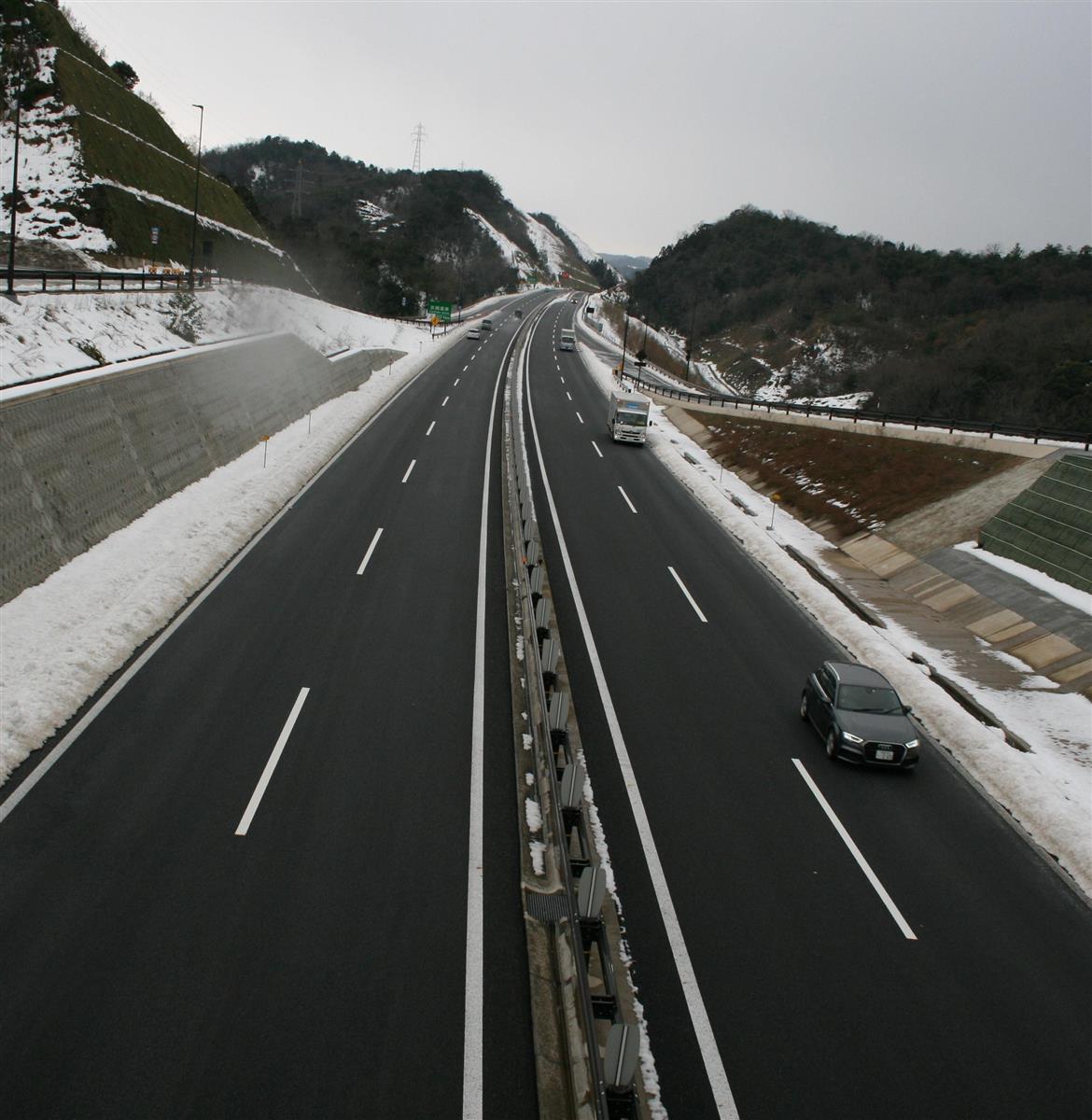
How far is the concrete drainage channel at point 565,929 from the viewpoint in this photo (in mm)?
6832

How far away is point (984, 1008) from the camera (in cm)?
889

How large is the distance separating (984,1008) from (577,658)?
9.24 metres

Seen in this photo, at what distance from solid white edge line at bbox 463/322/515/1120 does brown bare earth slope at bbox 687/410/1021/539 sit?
18.5 metres

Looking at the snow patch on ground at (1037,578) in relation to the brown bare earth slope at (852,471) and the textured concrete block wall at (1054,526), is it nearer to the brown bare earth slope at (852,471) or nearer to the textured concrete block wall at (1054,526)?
the textured concrete block wall at (1054,526)

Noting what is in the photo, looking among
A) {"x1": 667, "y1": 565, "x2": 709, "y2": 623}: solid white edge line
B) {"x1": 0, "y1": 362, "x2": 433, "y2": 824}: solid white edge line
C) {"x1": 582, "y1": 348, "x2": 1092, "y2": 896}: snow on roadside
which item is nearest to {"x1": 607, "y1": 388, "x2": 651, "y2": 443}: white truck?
{"x1": 582, "y1": 348, "x2": 1092, "y2": 896}: snow on roadside

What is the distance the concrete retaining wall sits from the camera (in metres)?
16.5

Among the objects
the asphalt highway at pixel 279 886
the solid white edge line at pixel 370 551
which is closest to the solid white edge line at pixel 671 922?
the asphalt highway at pixel 279 886

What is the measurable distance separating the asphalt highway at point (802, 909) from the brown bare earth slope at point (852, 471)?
1257cm

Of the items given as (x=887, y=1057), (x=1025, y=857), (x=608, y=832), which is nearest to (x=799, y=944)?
(x=887, y=1057)

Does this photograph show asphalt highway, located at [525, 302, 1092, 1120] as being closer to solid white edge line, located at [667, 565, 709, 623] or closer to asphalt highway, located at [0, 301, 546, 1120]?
solid white edge line, located at [667, 565, 709, 623]

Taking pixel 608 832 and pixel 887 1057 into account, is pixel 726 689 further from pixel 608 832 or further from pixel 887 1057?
pixel 887 1057

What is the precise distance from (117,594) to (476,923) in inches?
436

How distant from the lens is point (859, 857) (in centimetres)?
1137

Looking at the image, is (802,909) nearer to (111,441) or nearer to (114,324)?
(111,441)
